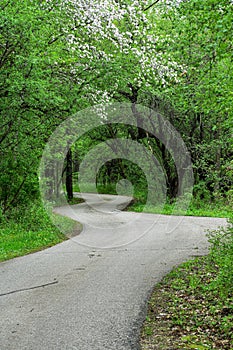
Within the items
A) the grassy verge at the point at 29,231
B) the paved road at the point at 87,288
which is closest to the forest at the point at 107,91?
the grassy verge at the point at 29,231

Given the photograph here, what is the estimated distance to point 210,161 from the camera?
81.0 ft

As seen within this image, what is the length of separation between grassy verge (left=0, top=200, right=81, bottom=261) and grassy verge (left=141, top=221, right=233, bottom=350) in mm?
4820

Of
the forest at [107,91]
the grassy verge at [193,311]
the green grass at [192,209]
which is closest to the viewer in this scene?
the grassy verge at [193,311]

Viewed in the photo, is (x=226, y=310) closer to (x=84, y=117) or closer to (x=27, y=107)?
(x=27, y=107)

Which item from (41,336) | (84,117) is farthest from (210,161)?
(41,336)

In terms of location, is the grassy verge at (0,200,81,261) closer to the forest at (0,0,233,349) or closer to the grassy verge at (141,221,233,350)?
the forest at (0,0,233,349)

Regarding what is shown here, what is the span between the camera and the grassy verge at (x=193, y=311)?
510 cm

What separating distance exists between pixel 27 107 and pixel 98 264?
7.03 m

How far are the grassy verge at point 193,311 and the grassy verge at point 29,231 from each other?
482cm

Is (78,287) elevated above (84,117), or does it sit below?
below

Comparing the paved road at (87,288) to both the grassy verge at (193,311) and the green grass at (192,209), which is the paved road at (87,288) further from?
the green grass at (192,209)

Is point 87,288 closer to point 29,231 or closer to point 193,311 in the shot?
point 193,311

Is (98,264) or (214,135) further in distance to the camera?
(214,135)

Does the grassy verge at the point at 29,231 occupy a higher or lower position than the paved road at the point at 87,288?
higher
